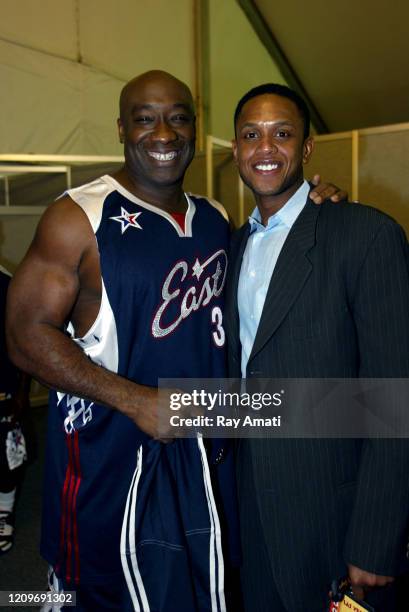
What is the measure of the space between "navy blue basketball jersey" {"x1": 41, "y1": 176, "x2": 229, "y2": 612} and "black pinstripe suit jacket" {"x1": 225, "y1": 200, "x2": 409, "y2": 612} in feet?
0.61

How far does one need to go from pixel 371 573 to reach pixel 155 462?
523mm

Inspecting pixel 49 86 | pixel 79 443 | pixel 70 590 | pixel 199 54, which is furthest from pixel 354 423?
pixel 199 54

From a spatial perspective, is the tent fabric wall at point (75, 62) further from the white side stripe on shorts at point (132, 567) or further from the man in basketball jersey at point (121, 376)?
the white side stripe on shorts at point (132, 567)

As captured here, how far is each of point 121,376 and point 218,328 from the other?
0.94ft

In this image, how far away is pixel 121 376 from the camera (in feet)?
4.52

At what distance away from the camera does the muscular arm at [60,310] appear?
133cm

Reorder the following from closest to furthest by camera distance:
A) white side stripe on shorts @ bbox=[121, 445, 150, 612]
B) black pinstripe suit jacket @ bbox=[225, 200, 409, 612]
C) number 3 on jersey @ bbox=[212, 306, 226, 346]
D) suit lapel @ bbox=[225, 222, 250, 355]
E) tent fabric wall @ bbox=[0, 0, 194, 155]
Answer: black pinstripe suit jacket @ bbox=[225, 200, 409, 612] → white side stripe on shorts @ bbox=[121, 445, 150, 612] → suit lapel @ bbox=[225, 222, 250, 355] → number 3 on jersey @ bbox=[212, 306, 226, 346] → tent fabric wall @ bbox=[0, 0, 194, 155]

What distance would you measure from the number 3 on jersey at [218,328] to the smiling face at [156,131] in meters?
0.39

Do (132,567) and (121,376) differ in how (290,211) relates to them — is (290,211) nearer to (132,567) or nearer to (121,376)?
(121,376)

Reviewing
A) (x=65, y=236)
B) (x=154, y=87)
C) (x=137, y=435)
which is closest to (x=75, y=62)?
(x=154, y=87)

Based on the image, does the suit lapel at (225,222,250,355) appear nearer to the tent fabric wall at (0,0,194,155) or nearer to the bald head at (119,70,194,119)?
the bald head at (119,70,194,119)

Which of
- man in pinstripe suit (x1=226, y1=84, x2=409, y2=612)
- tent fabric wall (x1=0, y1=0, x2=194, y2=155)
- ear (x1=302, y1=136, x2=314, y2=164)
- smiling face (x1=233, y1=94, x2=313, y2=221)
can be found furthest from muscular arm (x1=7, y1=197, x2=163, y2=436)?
tent fabric wall (x1=0, y1=0, x2=194, y2=155)

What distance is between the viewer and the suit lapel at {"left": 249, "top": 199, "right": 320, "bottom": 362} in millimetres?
1168

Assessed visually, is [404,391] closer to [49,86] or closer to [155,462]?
[155,462]
